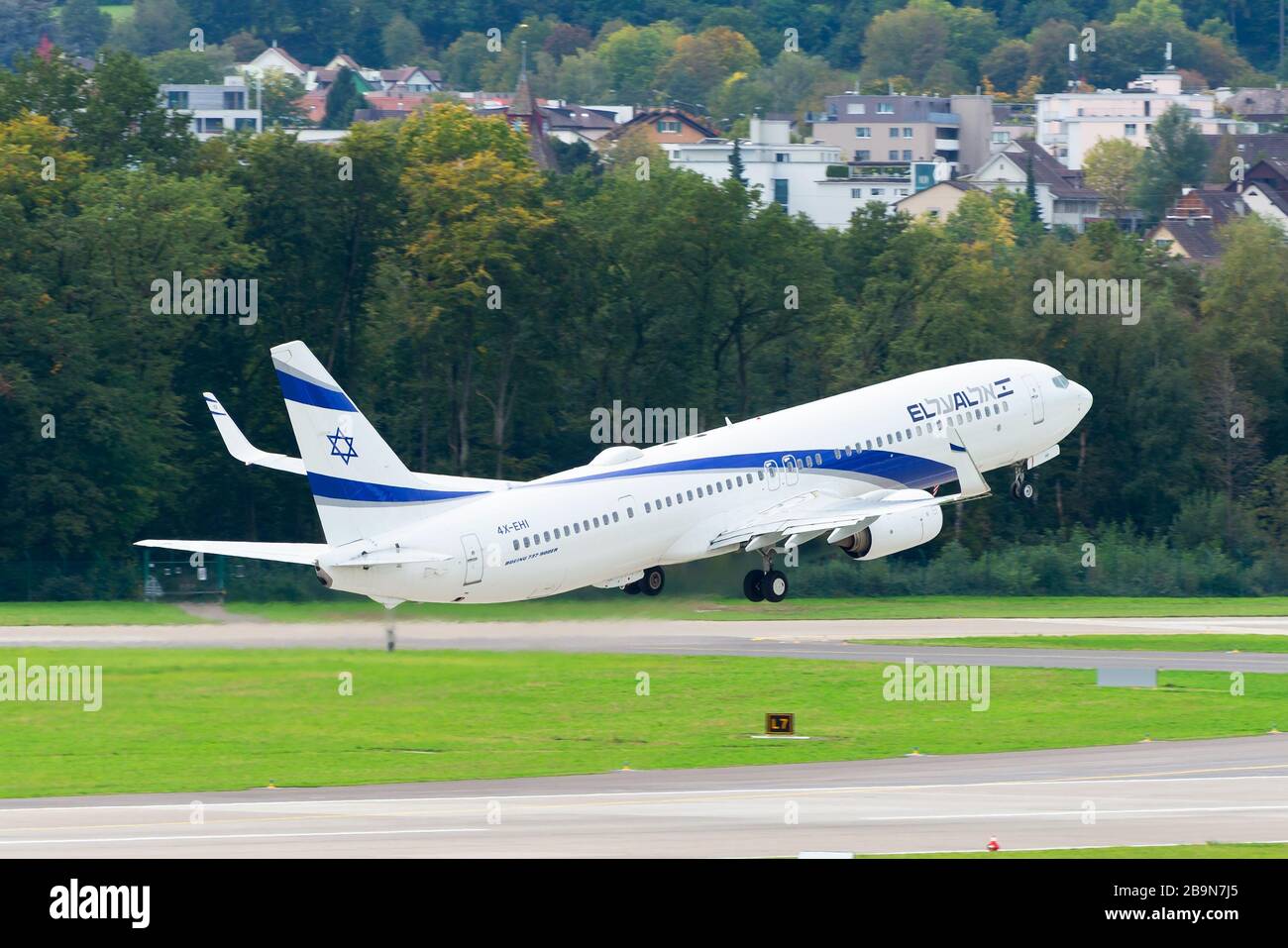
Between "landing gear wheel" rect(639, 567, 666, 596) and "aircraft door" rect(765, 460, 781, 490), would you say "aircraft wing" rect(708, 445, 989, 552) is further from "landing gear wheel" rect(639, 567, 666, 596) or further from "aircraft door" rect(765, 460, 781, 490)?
"landing gear wheel" rect(639, 567, 666, 596)

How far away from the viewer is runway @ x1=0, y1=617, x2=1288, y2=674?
59.7 meters

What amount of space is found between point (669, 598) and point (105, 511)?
3158 centimetres

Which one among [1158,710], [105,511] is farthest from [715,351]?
[1158,710]

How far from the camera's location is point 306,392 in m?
51.8

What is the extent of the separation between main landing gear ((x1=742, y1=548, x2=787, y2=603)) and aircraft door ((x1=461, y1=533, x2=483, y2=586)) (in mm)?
13741

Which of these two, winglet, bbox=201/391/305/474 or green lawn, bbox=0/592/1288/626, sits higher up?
winglet, bbox=201/391/305/474

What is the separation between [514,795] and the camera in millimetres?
43062

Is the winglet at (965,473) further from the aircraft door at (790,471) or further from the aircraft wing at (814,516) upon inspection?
the aircraft door at (790,471)

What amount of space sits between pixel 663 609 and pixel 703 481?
4745 millimetres

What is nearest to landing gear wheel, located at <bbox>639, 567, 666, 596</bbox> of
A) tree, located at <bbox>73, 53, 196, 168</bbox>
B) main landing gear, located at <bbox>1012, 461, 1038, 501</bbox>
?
main landing gear, located at <bbox>1012, 461, 1038, 501</bbox>

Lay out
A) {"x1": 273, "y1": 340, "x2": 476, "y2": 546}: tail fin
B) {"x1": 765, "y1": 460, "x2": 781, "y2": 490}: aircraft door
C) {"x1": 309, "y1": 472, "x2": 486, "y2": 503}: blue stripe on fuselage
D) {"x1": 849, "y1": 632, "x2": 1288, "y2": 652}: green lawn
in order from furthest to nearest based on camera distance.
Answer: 1. {"x1": 849, "y1": 632, "x2": 1288, "y2": 652}: green lawn
2. {"x1": 765, "y1": 460, "x2": 781, "y2": 490}: aircraft door
3. {"x1": 309, "y1": 472, "x2": 486, "y2": 503}: blue stripe on fuselage
4. {"x1": 273, "y1": 340, "x2": 476, "y2": 546}: tail fin

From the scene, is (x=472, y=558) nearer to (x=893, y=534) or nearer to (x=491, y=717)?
(x=491, y=717)

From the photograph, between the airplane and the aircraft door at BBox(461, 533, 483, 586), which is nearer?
the airplane
